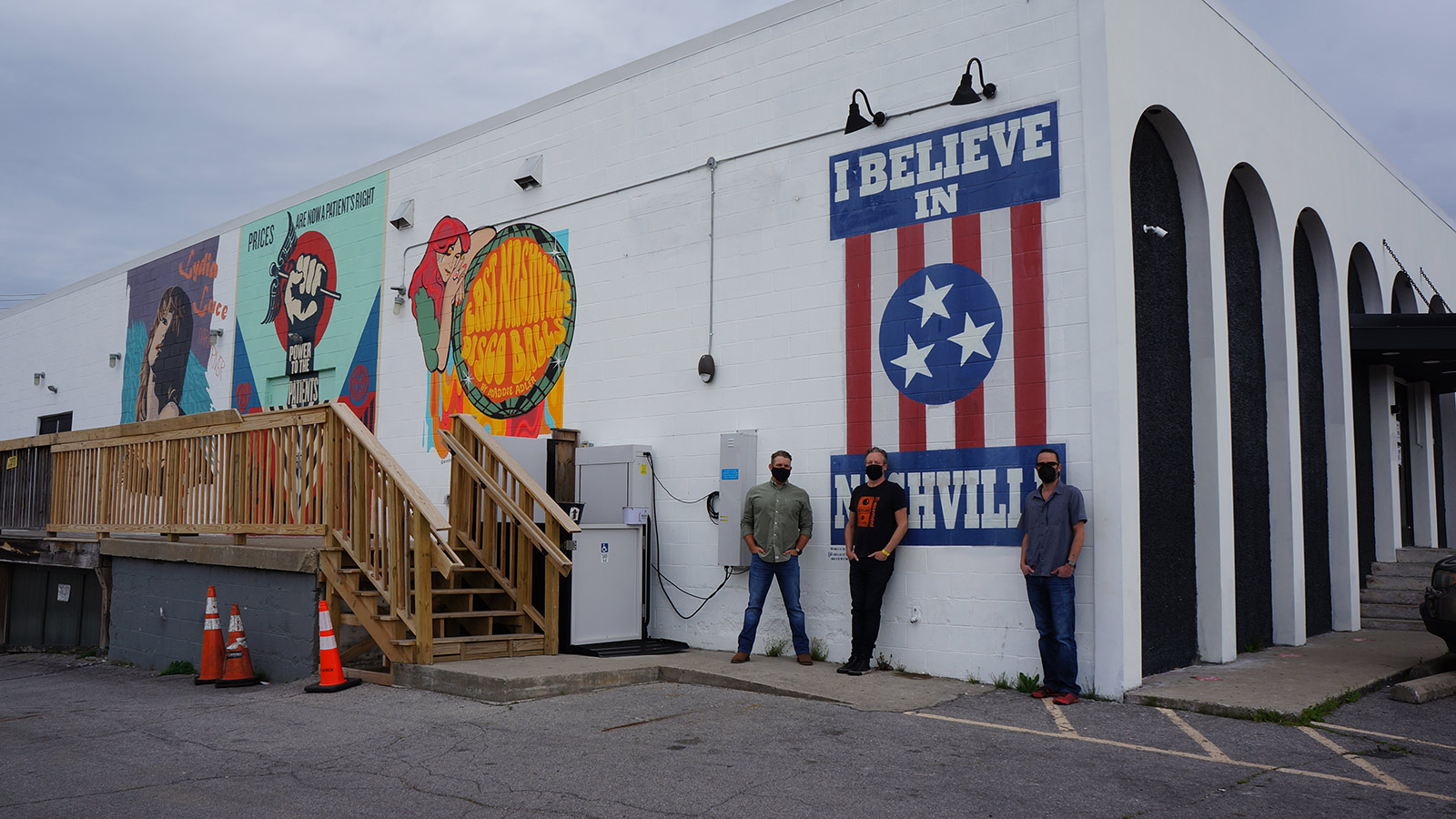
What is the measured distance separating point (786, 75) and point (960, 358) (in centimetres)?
344

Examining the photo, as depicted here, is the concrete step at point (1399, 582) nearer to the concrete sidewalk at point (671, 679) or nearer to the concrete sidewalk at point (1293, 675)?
the concrete sidewalk at point (1293, 675)

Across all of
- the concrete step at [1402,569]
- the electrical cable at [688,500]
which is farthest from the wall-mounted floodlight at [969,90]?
the concrete step at [1402,569]

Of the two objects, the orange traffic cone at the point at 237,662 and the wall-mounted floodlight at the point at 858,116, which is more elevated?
the wall-mounted floodlight at the point at 858,116

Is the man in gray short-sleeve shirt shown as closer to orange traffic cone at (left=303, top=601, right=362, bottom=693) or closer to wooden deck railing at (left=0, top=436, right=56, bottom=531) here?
orange traffic cone at (left=303, top=601, right=362, bottom=693)

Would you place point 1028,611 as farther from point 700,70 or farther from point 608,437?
point 700,70

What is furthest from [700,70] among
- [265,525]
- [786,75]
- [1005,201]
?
[265,525]

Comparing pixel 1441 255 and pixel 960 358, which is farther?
pixel 1441 255

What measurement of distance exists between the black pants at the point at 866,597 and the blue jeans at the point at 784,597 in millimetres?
571

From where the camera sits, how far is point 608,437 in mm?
11641

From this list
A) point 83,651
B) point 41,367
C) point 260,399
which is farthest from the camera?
point 41,367

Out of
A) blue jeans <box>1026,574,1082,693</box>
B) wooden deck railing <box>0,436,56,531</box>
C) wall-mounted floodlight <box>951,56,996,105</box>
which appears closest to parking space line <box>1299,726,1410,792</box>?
blue jeans <box>1026,574,1082,693</box>

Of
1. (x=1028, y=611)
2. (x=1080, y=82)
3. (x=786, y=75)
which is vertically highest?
(x=786, y=75)

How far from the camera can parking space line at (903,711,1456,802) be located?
18.1 feet

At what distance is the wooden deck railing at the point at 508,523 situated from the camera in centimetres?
945
